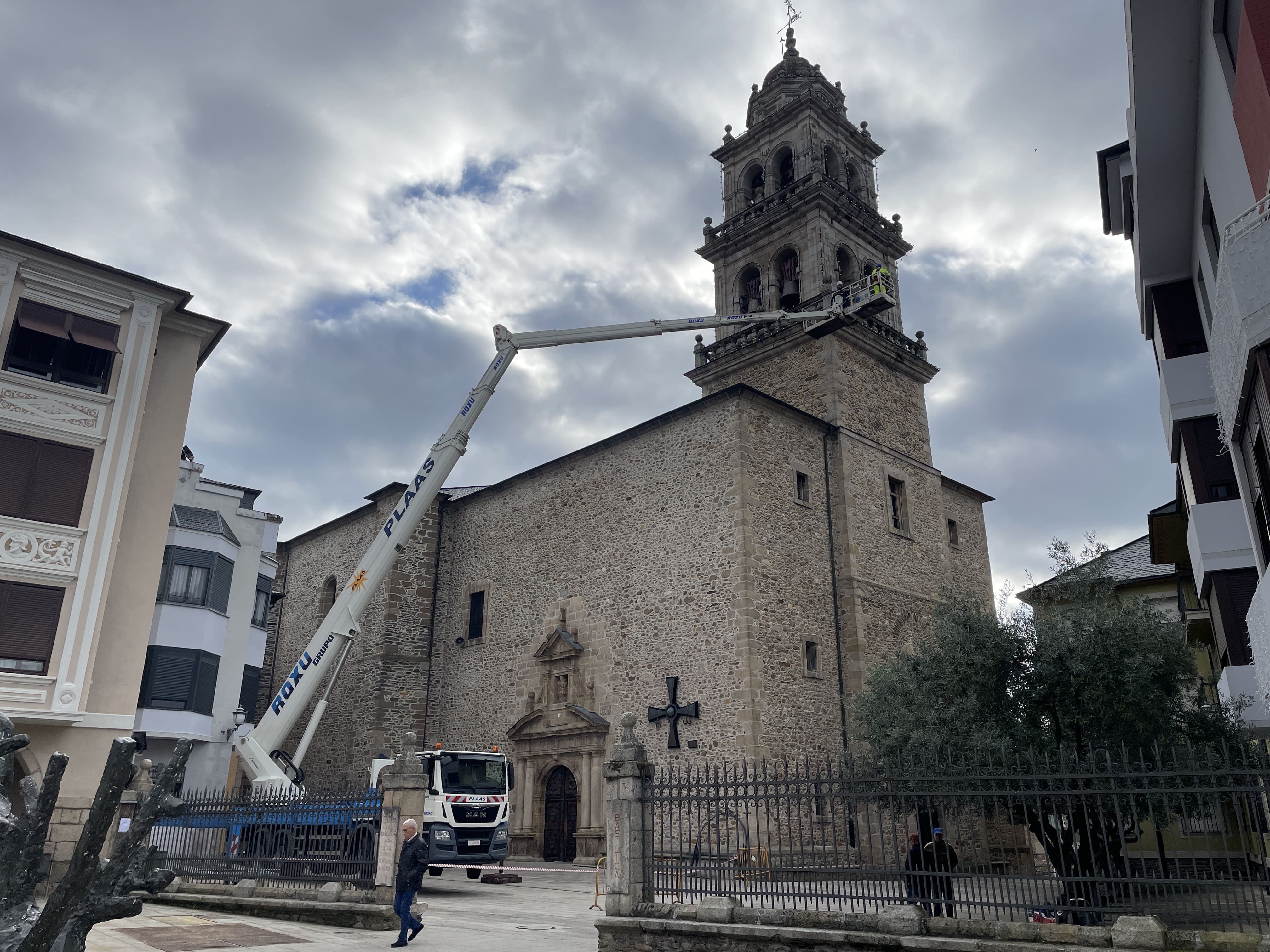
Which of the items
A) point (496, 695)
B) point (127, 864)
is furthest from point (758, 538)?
point (127, 864)

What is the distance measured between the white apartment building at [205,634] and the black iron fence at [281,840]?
372 centimetres

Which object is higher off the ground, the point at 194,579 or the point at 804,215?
the point at 804,215

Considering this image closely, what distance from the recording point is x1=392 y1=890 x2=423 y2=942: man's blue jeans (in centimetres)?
909

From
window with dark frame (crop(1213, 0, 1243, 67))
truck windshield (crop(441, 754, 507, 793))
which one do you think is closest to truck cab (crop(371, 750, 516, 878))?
truck windshield (crop(441, 754, 507, 793))

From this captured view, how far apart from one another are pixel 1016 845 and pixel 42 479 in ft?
46.5

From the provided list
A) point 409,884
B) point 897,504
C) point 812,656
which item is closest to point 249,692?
point 812,656

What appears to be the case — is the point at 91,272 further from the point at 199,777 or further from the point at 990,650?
the point at 990,650

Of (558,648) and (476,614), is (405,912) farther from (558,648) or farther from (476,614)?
(476,614)

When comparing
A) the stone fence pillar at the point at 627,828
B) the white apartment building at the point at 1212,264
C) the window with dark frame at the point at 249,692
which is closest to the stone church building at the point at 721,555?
the window with dark frame at the point at 249,692

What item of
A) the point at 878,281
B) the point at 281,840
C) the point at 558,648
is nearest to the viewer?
the point at 281,840

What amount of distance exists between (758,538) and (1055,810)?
1104 centimetres

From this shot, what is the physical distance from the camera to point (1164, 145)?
9.57m

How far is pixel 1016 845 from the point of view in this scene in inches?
338

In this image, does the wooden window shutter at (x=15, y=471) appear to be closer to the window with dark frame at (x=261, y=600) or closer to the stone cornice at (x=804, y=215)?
the window with dark frame at (x=261, y=600)
